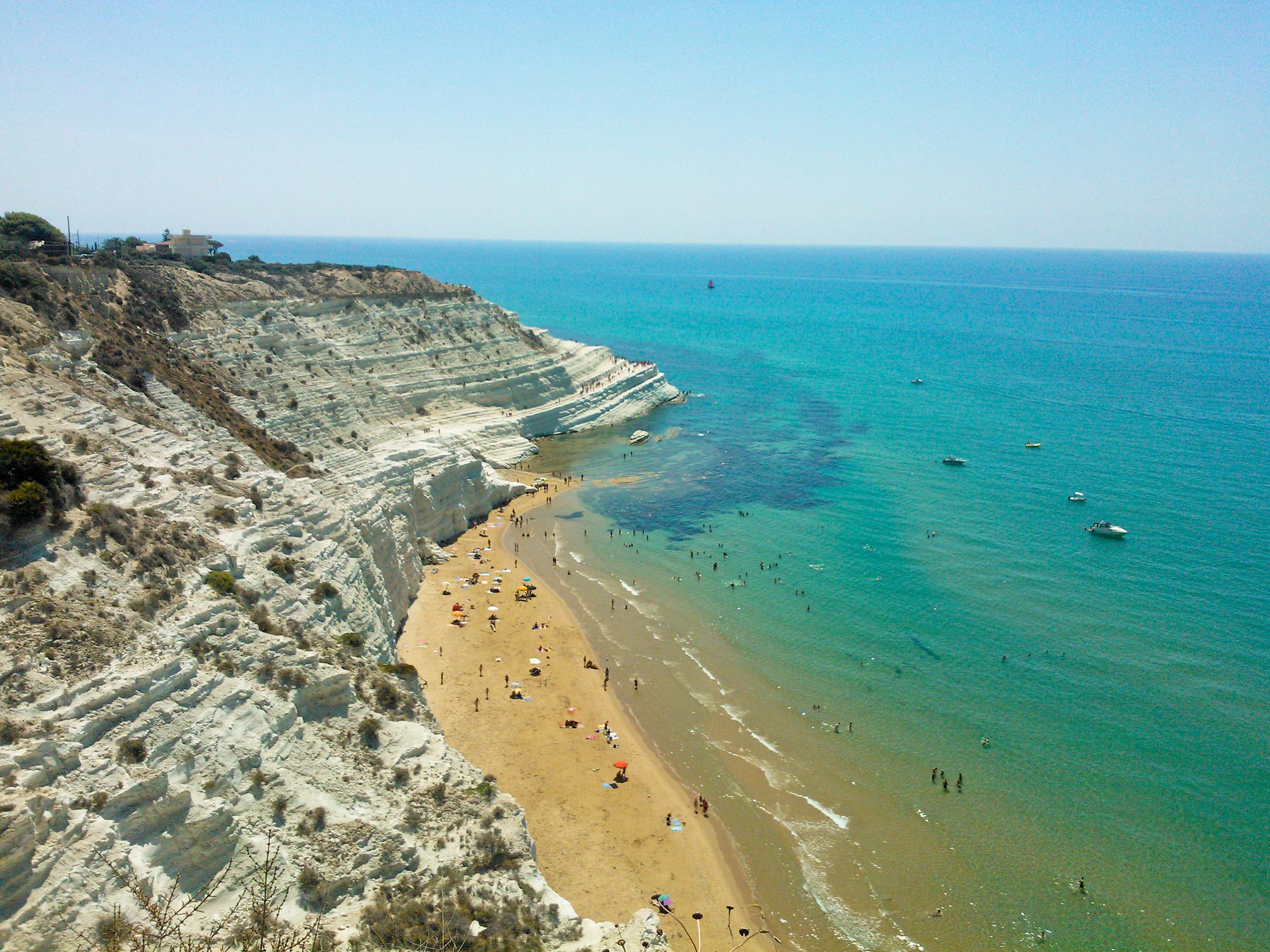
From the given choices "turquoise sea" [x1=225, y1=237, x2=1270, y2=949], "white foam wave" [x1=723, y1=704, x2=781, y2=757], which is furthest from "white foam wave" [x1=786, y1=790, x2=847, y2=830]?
"white foam wave" [x1=723, y1=704, x2=781, y2=757]

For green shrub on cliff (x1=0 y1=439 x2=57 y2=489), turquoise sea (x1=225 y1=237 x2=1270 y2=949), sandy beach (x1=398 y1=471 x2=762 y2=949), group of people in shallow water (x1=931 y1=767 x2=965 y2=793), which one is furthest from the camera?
group of people in shallow water (x1=931 y1=767 x2=965 y2=793)

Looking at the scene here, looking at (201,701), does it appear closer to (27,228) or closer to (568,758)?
(568,758)

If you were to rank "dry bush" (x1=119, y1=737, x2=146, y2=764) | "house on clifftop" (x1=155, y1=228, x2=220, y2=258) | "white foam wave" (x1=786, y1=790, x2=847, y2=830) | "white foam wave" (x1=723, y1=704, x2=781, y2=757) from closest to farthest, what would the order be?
"dry bush" (x1=119, y1=737, x2=146, y2=764) < "white foam wave" (x1=786, y1=790, x2=847, y2=830) < "white foam wave" (x1=723, y1=704, x2=781, y2=757) < "house on clifftop" (x1=155, y1=228, x2=220, y2=258)

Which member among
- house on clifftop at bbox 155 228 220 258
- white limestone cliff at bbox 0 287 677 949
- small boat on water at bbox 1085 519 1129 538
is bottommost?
small boat on water at bbox 1085 519 1129 538

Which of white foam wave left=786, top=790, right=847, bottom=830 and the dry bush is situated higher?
the dry bush

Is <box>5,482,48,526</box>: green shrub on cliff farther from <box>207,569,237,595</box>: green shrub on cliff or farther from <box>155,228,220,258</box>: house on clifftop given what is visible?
<box>155,228,220,258</box>: house on clifftop

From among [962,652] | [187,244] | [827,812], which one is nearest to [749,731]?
[827,812]

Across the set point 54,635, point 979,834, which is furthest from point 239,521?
point 979,834

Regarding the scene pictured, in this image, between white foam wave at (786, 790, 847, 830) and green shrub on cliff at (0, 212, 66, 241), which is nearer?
white foam wave at (786, 790, 847, 830)
